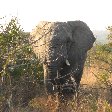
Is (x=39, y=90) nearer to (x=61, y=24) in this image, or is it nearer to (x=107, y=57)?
(x=61, y=24)

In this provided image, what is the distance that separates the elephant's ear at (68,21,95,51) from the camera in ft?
32.3

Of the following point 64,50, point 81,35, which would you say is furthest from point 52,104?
point 81,35

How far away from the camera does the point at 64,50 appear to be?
8.57 m

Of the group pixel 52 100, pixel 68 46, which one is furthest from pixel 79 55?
pixel 52 100

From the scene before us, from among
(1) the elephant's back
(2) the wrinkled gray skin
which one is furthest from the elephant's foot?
(1) the elephant's back

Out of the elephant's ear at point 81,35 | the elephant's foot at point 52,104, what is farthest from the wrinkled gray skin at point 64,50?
the elephant's foot at point 52,104

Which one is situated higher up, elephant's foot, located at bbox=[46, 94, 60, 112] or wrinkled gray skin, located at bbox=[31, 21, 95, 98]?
wrinkled gray skin, located at bbox=[31, 21, 95, 98]

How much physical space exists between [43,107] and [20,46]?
5.66 m

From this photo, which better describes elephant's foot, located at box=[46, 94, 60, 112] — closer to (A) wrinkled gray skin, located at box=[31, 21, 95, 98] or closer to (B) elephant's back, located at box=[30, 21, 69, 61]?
(A) wrinkled gray skin, located at box=[31, 21, 95, 98]

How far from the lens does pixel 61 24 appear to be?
9.55m

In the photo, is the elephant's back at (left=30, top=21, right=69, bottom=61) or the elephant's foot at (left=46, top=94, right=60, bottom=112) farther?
Answer: the elephant's back at (left=30, top=21, right=69, bottom=61)

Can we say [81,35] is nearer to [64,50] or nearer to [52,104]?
[64,50]

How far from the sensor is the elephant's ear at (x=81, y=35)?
32.3 feet

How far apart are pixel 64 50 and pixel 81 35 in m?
1.63
